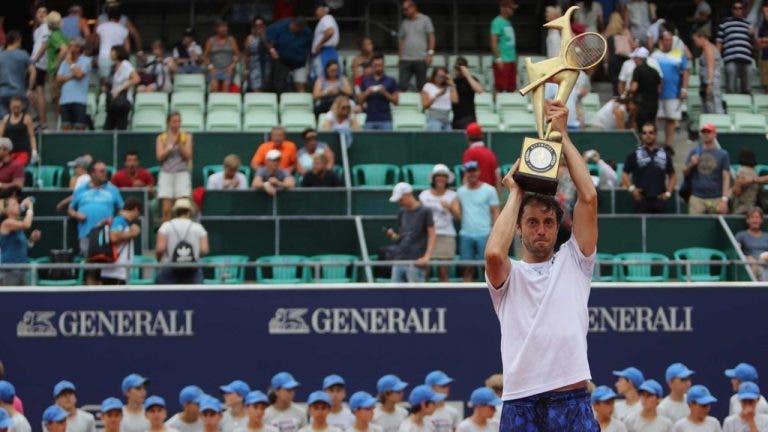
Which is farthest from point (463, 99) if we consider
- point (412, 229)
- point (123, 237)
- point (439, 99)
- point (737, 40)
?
point (123, 237)

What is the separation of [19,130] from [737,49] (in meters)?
8.71

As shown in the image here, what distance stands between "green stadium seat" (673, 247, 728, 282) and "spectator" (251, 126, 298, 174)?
4.04m

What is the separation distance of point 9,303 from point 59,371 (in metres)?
0.74

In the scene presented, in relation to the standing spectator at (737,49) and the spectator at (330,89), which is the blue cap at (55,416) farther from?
the standing spectator at (737,49)

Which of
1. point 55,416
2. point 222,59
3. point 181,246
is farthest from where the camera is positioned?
point 222,59

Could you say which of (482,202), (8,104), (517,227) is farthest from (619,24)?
(517,227)

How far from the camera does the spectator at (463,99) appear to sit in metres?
19.9

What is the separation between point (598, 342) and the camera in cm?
1591

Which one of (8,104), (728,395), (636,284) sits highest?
(8,104)

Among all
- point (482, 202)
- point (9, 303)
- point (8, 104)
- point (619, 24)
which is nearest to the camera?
point (9, 303)

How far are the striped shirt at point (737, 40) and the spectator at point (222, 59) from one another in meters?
5.99

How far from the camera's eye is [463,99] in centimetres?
2012

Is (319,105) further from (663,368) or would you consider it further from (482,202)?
(663,368)

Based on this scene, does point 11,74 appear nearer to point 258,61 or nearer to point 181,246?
point 258,61
